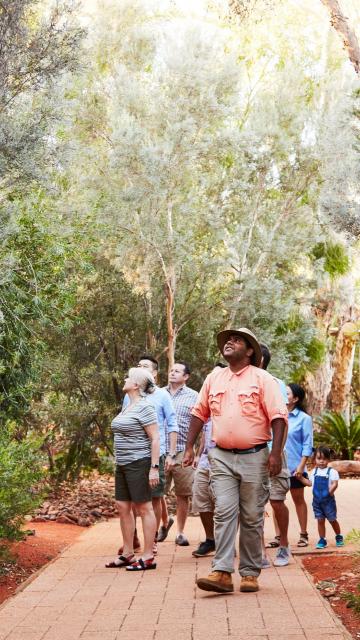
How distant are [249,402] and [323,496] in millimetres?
3003

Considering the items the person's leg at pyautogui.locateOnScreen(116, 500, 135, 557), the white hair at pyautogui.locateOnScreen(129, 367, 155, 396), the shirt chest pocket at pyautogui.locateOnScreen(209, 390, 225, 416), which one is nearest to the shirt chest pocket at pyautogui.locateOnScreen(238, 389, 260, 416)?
the shirt chest pocket at pyautogui.locateOnScreen(209, 390, 225, 416)

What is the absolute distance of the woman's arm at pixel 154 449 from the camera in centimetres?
864

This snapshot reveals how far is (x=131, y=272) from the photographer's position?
16.6m

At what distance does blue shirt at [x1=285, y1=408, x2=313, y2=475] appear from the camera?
380 inches

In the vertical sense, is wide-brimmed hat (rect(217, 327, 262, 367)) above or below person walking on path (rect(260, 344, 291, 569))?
above

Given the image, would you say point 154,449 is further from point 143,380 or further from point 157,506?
point 157,506

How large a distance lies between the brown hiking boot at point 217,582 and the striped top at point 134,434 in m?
1.84

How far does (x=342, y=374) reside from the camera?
27812 millimetres

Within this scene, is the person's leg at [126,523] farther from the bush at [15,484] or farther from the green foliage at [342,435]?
the green foliage at [342,435]

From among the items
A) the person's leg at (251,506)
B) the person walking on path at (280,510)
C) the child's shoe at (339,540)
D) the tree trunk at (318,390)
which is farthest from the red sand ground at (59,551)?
the tree trunk at (318,390)

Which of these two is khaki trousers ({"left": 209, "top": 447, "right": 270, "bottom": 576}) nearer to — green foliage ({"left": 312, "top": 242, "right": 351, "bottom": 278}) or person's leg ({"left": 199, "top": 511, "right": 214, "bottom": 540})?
person's leg ({"left": 199, "top": 511, "right": 214, "bottom": 540})

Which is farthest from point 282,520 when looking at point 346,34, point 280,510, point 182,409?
point 346,34

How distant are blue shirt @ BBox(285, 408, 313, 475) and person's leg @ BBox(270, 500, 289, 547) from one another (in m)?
0.84

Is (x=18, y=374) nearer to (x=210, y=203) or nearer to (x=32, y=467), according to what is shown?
(x=32, y=467)
